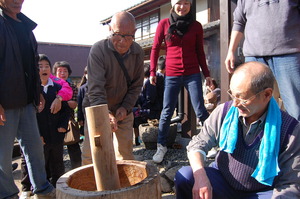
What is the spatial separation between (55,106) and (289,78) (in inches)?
107

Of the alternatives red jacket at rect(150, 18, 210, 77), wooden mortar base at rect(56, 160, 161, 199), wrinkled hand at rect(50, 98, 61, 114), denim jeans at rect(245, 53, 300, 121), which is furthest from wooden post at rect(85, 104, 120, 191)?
red jacket at rect(150, 18, 210, 77)

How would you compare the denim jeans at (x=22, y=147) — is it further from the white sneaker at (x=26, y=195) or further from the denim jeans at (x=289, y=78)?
the denim jeans at (x=289, y=78)

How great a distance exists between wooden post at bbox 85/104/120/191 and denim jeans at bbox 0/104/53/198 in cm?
114

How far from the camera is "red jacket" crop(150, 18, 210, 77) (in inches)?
148

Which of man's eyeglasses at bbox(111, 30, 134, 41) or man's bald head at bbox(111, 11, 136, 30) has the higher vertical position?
man's bald head at bbox(111, 11, 136, 30)

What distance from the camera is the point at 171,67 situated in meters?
3.83

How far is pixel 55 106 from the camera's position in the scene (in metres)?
3.44

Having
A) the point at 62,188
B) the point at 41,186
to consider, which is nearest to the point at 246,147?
the point at 62,188

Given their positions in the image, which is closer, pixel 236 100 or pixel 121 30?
pixel 236 100

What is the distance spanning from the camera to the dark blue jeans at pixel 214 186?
1.90m

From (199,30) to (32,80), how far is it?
2.43m

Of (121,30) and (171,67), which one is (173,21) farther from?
(121,30)

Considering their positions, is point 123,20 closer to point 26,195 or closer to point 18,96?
point 18,96

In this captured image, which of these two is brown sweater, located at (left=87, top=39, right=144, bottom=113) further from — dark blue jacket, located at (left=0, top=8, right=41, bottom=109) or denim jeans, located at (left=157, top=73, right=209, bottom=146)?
denim jeans, located at (left=157, top=73, right=209, bottom=146)
